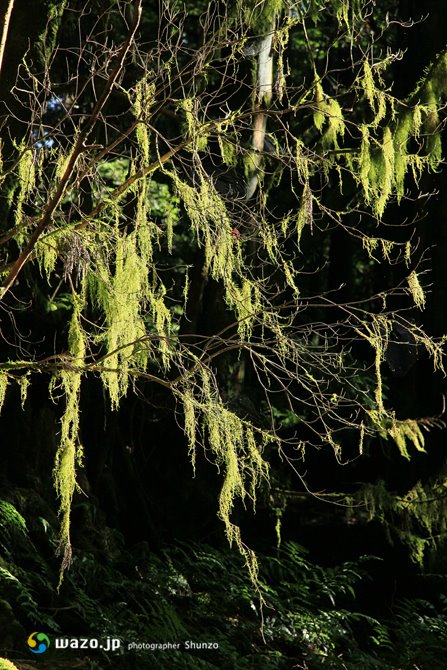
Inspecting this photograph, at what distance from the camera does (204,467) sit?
7586mm

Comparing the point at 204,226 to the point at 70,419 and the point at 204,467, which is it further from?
the point at 204,467

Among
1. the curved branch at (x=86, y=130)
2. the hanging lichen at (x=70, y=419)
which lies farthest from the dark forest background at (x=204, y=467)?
the curved branch at (x=86, y=130)

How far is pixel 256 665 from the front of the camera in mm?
5559

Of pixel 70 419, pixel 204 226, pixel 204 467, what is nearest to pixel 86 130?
pixel 204 226

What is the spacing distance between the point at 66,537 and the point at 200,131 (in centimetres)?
193

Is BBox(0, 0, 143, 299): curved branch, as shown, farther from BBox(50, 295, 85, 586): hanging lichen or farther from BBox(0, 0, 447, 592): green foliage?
BBox(50, 295, 85, 586): hanging lichen

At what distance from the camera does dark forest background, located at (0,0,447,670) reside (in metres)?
5.27

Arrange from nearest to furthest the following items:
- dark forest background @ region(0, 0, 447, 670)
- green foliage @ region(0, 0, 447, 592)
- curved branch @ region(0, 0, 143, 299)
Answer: curved branch @ region(0, 0, 143, 299) → green foliage @ region(0, 0, 447, 592) → dark forest background @ region(0, 0, 447, 670)

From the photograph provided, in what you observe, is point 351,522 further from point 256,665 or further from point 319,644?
point 256,665

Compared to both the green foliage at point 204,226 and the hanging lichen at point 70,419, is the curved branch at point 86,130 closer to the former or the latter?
the green foliage at point 204,226

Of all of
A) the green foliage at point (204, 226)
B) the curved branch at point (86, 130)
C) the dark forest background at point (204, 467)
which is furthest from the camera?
the dark forest background at point (204, 467)

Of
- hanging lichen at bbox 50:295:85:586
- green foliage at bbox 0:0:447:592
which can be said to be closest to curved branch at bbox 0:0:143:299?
green foliage at bbox 0:0:447:592

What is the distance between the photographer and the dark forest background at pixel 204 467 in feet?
17.3

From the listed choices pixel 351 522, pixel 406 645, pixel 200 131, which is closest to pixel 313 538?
pixel 351 522
